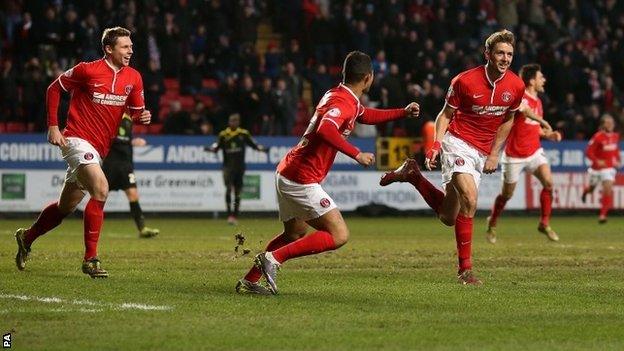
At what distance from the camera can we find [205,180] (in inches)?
1158

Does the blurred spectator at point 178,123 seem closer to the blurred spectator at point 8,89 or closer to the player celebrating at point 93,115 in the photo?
the blurred spectator at point 8,89

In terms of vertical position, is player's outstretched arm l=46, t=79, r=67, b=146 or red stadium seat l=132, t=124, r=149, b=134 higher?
player's outstretched arm l=46, t=79, r=67, b=146

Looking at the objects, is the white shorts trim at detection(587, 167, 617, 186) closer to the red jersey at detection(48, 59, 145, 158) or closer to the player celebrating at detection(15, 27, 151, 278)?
the player celebrating at detection(15, 27, 151, 278)

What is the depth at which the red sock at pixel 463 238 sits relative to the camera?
1297 cm

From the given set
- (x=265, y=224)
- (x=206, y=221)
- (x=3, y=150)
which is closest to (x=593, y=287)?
(x=265, y=224)

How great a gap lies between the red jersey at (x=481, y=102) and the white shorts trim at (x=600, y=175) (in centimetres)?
1588

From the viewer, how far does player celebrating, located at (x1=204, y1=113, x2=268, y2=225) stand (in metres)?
27.1

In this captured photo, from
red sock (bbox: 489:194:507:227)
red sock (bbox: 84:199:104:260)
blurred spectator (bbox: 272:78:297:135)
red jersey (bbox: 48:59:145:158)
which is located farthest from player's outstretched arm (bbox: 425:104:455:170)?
blurred spectator (bbox: 272:78:297:135)

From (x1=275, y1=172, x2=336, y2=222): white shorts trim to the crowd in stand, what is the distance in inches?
699

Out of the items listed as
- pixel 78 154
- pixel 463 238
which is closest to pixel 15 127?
pixel 78 154

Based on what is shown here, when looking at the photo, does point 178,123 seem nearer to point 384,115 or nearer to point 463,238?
point 463,238

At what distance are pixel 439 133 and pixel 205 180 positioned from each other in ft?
54.7

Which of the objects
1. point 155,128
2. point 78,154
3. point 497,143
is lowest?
point 155,128

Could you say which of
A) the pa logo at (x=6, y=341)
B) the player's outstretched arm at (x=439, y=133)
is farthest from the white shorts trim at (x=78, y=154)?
the pa logo at (x=6, y=341)
